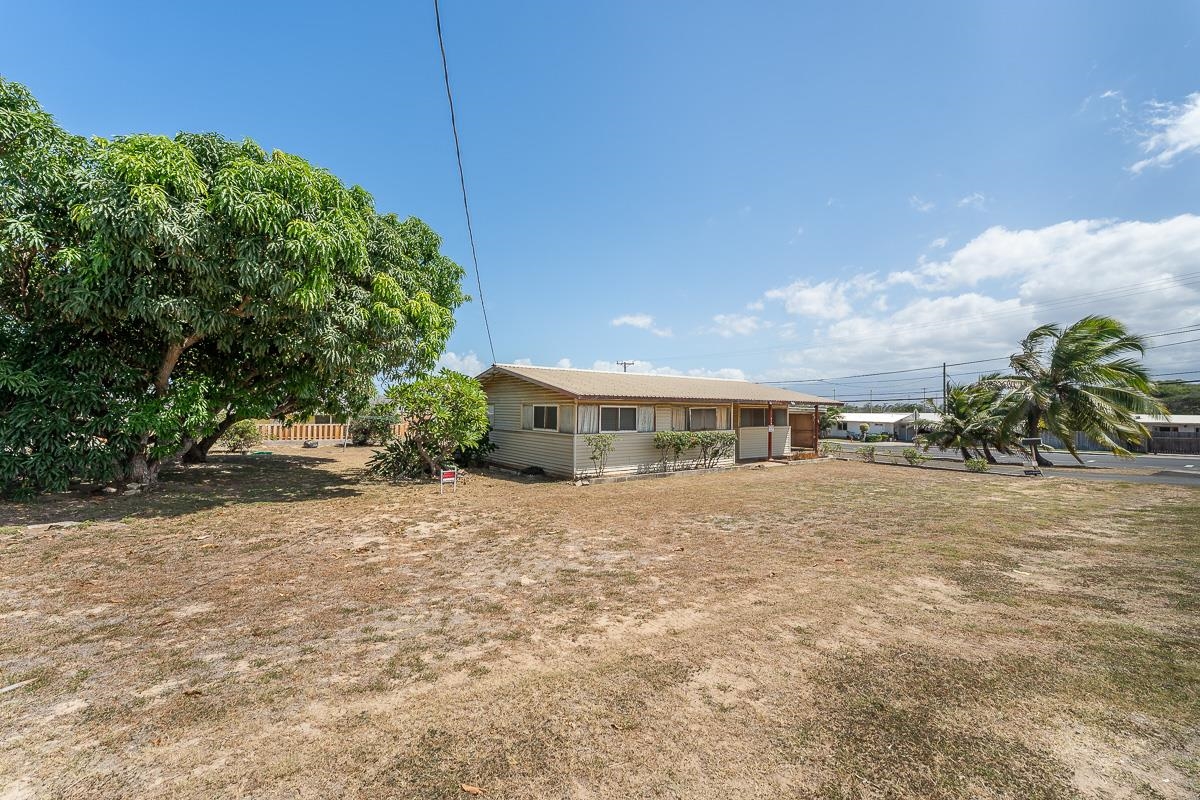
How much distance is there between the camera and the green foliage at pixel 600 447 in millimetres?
13484

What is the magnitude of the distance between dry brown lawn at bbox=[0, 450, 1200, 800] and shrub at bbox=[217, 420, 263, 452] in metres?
10.5

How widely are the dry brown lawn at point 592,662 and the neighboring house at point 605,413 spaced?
252 inches

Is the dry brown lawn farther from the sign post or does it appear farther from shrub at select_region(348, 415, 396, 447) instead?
shrub at select_region(348, 415, 396, 447)

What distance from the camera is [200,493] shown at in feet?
31.7

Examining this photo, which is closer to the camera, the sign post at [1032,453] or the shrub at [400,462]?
the shrub at [400,462]

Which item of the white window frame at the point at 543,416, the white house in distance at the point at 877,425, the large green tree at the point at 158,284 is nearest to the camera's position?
the large green tree at the point at 158,284

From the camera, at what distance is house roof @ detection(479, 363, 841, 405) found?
1379 cm

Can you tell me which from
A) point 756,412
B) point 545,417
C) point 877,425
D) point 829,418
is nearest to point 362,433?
point 545,417

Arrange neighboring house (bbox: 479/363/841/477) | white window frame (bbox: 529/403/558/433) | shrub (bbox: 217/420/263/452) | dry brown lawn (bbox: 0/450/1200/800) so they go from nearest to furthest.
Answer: dry brown lawn (bbox: 0/450/1200/800)
neighboring house (bbox: 479/363/841/477)
white window frame (bbox: 529/403/558/433)
shrub (bbox: 217/420/263/452)

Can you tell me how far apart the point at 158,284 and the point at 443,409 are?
19.5 feet

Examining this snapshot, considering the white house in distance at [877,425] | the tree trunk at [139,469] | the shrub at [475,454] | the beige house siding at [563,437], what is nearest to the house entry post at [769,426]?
the beige house siding at [563,437]

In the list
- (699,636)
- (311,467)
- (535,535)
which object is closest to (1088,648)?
(699,636)

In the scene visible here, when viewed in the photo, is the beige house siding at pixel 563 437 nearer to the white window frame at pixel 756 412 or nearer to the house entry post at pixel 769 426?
the white window frame at pixel 756 412

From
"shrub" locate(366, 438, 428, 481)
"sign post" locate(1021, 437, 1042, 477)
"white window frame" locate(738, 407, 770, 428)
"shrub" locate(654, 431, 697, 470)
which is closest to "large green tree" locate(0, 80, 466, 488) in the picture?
"shrub" locate(366, 438, 428, 481)
